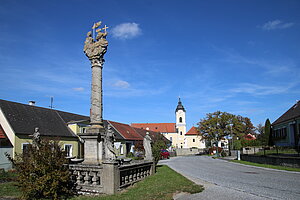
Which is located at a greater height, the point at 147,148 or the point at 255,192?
the point at 147,148

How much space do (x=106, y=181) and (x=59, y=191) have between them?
1.59 m

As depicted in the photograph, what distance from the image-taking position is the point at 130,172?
10805 mm

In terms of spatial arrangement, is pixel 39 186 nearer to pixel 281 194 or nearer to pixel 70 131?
pixel 281 194

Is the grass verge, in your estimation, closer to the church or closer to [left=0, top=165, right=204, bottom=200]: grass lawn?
[left=0, top=165, right=204, bottom=200]: grass lawn

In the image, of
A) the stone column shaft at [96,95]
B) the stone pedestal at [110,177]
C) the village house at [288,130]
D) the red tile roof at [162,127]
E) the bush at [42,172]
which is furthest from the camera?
the red tile roof at [162,127]

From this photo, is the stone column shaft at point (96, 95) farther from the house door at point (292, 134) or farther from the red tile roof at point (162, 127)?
the red tile roof at point (162, 127)

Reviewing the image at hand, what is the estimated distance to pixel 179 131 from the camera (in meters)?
100

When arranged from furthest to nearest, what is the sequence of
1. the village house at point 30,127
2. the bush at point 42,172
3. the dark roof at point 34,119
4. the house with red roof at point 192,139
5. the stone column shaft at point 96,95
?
the house with red roof at point 192,139 < the dark roof at point 34,119 < the village house at point 30,127 < the stone column shaft at point 96,95 < the bush at point 42,172

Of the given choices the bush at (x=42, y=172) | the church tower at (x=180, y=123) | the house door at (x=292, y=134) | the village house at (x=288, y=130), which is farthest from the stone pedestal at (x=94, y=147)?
the church tower at (x=180, y=123)

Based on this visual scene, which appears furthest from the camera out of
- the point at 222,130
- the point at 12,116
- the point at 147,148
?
the point at 222,130

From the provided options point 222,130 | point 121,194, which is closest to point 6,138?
point 121,194

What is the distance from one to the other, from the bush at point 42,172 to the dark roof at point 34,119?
15361mm

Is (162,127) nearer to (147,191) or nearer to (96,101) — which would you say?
(96,101)

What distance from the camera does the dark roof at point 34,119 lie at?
23495 millimetres
